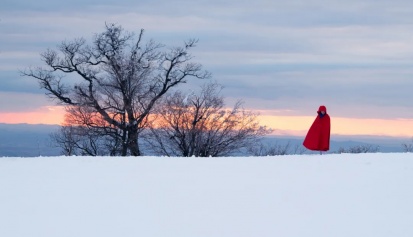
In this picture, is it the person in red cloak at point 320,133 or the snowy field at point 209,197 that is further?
the person in red cloak at point 320,133

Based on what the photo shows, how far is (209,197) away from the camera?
12.8 metres

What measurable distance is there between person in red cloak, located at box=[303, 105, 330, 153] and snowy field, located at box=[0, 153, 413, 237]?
42.5 inches

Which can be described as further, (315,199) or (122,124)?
(122,124)

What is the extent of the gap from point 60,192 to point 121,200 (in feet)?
4.33

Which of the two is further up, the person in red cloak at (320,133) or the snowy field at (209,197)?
the person in red cloak at (320,133)

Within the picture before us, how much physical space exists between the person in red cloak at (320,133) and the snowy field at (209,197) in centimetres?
108

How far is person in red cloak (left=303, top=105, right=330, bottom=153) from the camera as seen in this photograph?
1805cm

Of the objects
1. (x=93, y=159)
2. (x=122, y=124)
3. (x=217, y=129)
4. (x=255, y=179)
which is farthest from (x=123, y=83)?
(x=255, y=179)

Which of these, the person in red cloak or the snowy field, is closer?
the snowy field

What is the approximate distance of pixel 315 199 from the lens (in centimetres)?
1270

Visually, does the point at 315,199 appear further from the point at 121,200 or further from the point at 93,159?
the point at 93,159

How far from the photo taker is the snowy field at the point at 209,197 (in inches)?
433

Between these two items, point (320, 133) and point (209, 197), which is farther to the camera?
point (320, 133)

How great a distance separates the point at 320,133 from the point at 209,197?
6.03m
